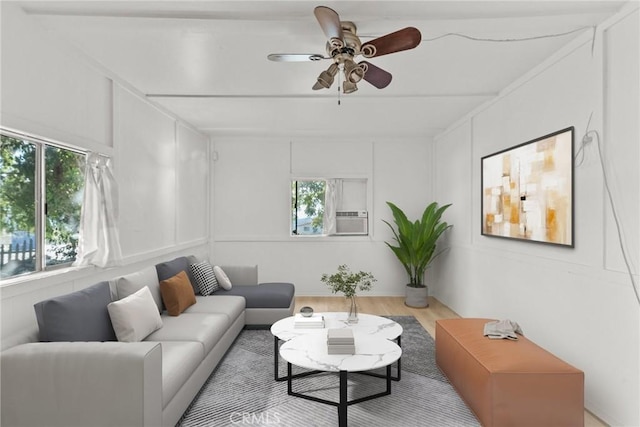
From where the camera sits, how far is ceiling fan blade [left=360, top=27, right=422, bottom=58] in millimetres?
1920

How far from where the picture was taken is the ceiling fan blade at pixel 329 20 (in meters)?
1.78

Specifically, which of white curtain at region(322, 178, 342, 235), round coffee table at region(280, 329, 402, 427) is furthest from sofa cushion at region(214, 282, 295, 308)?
white curtain at region(322, 178, 342, 235)

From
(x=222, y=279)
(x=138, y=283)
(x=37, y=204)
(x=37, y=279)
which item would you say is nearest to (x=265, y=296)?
(x=222, y=279)

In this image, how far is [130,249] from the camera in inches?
139

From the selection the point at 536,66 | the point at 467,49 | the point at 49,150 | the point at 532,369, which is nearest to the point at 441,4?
the point at 467,49

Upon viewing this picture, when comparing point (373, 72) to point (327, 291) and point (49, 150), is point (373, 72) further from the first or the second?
point (327, 291)

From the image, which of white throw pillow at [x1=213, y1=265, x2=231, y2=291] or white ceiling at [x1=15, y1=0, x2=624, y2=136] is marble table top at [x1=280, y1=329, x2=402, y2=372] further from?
white ceiling at [x1=15, y1=0, x2=624, y2=136]

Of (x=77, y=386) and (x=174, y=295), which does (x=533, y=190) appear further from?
(x=77, y=386)

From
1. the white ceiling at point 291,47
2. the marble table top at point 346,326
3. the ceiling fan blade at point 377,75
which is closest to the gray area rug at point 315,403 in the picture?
the marble table top at point 346,326

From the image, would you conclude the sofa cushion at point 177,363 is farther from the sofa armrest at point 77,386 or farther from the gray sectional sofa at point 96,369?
the sofa armrest at point 77,386

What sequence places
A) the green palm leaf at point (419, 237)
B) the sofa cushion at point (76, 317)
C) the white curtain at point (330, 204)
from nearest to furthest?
the sofa cushion at point (76, 317) → the green palm leaf at point (419, 237) → the white curtain at point (330, 204)

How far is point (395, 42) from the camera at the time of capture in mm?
2014

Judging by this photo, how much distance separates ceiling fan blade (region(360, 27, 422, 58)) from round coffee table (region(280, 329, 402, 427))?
187 cm

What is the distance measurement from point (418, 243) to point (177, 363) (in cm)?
369
